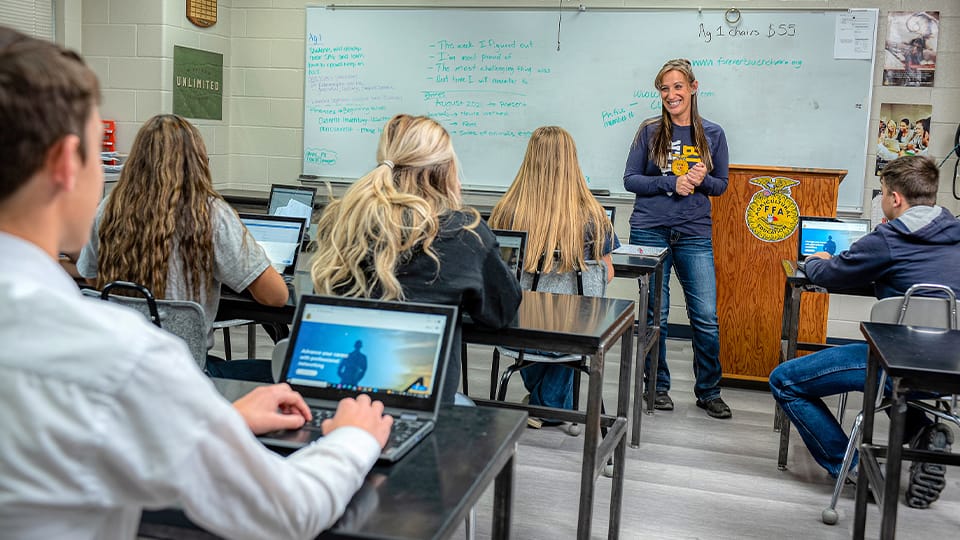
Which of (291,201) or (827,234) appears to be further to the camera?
(291,201)

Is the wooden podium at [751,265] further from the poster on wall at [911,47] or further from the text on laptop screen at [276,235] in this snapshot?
the text on laptop screen at [276,235]

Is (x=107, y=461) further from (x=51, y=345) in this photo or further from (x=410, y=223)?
(x=410, y=223)

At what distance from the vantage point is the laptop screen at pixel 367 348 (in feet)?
4.74

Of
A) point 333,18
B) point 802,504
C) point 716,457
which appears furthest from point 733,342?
point 333,18

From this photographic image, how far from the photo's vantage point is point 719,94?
5391 mm

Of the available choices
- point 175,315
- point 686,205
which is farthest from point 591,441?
point 686,205

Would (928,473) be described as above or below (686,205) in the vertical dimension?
below

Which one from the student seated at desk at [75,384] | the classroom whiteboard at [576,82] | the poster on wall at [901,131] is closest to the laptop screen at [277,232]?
the student seated at desk at [75,384]

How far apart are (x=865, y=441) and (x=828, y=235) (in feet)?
4.92

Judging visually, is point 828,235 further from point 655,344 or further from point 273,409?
point 273,409

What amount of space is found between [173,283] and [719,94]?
3.84 meters

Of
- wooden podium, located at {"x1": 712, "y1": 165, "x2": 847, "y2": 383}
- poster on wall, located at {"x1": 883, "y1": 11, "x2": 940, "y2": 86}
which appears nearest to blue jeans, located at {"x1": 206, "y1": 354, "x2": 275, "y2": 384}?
wooden podium, located at {"x1": 712, "y1": 165, "x2": 847, "y2": 383}

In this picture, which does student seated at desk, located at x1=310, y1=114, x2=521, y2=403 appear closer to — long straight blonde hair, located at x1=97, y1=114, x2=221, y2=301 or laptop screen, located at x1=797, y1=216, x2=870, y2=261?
long straight blonde hair, located at x1=97, y1=114, x2=221, y2=301

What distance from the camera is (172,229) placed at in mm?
2340
